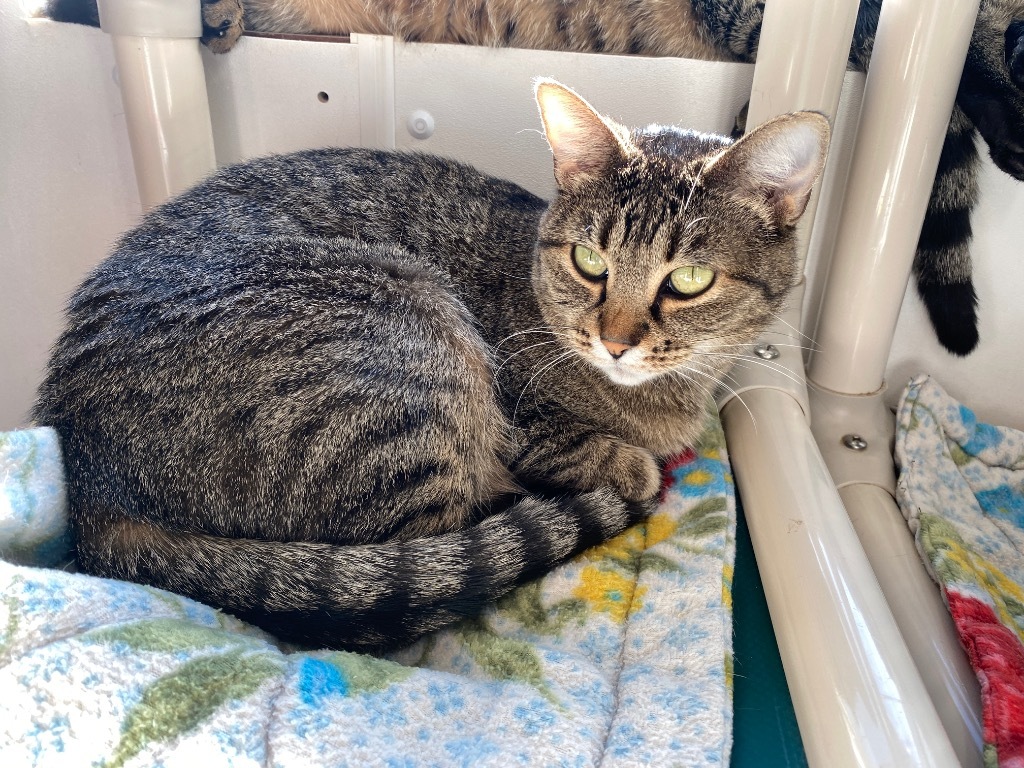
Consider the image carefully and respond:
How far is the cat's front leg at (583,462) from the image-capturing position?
1396mm

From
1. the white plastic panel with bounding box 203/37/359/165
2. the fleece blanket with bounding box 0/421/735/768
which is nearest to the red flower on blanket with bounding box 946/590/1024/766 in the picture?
the fleece blanket with bounding box 0/421/735/768

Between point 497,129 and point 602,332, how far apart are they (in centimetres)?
92

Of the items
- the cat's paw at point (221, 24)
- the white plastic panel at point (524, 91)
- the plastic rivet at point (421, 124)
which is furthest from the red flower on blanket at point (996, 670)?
the cat's paw at point (221, 24)

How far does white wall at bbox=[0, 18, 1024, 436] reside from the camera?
185 cm

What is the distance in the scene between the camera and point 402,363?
124cm

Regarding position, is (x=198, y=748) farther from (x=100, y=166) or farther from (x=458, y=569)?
(x=100, y=166)

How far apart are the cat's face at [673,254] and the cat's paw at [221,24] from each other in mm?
1099

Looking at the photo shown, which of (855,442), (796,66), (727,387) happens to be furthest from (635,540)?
(796,66)

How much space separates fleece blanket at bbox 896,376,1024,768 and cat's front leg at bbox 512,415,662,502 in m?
0.56

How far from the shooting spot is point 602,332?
4.29ft

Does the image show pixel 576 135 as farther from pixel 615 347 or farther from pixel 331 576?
pixel 331 576

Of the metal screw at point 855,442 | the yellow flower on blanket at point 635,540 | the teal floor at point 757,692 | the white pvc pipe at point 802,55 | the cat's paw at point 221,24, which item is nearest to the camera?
the teal floor at point 757,692

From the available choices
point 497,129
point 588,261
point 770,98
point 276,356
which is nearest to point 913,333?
point 770,98

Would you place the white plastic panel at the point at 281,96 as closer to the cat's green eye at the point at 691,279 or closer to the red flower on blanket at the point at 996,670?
the cat's green eye at the point at 691,279
